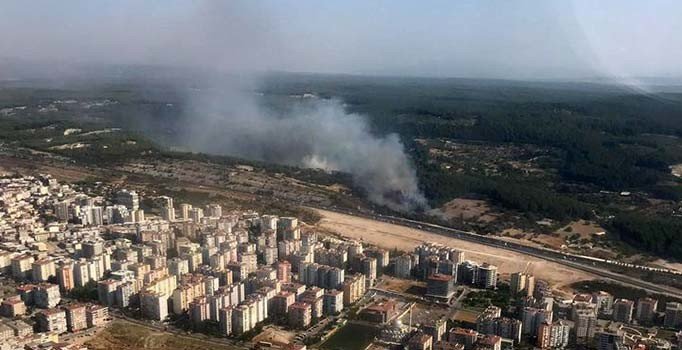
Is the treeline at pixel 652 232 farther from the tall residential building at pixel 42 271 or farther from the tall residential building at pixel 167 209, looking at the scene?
the tall residential building at pixel 42 271

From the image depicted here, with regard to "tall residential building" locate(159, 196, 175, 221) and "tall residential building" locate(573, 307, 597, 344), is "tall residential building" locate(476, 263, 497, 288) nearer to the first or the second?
"tall residential building" locate(573, 307, 597, 344)

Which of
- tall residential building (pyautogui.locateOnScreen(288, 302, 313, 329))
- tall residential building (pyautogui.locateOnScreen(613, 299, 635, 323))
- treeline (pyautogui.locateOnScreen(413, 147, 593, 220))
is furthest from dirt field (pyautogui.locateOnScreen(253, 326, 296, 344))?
treeline (pyautogui.locateOnScreen(413, 147, 593, 220))

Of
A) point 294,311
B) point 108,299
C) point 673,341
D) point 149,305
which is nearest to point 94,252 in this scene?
point 108,299

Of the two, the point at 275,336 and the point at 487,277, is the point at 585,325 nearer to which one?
the point at 487,277

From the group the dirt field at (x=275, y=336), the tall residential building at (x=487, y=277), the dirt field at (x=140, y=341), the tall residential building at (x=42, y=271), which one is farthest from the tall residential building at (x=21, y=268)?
the tall residential building at (x=487, y=277)

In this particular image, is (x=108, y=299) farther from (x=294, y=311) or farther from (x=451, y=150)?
(x=451, y=150)

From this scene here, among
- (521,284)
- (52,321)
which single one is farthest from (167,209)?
(521,284)

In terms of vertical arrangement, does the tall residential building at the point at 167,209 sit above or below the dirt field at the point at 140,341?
above
